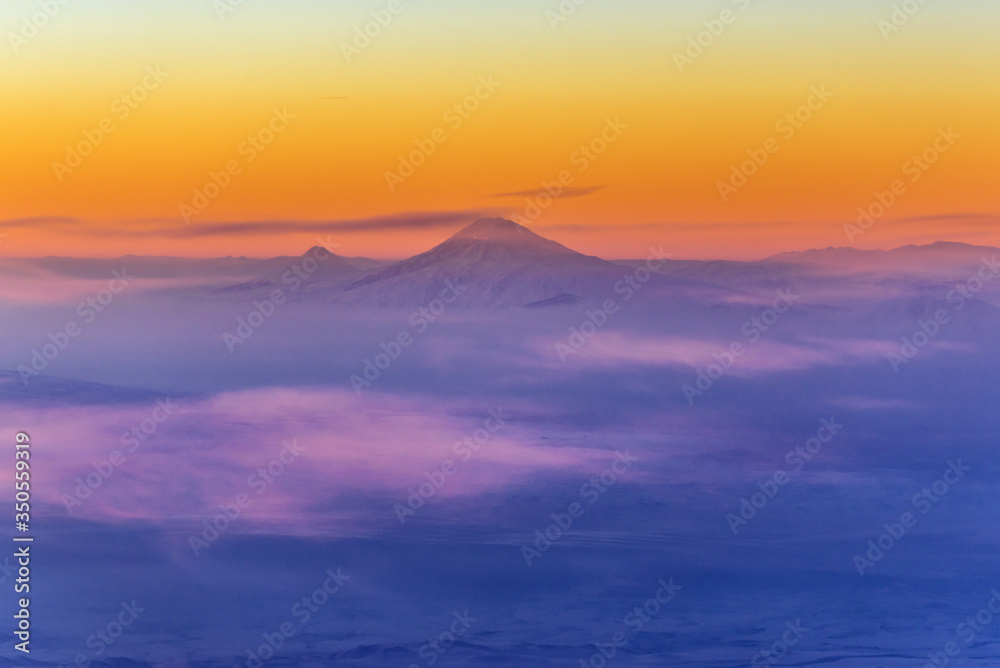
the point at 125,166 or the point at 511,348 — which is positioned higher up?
the point at 125,166

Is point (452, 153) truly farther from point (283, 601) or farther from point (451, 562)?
point (283, 601)

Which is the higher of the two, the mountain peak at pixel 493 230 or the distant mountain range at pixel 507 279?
the mountain peak at pixel 493 230

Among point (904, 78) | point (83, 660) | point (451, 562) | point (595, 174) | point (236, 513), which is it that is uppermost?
point (904, 78)

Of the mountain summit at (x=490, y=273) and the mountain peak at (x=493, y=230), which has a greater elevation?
the mountain peak at (x=493, y=230)

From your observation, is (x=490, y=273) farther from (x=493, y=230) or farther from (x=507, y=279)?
(x=493, y=230)

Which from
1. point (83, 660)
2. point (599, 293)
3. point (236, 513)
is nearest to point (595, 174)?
point (599, 293)

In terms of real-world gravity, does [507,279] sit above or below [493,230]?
below

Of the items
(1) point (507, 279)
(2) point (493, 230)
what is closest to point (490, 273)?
(1) point (507, 279)

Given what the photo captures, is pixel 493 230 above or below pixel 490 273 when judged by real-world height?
above

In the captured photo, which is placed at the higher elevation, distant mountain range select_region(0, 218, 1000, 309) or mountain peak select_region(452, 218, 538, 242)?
mountain peak select_region(452, 218, 538, 242)

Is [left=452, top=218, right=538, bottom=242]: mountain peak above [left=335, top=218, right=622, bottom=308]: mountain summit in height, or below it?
above
